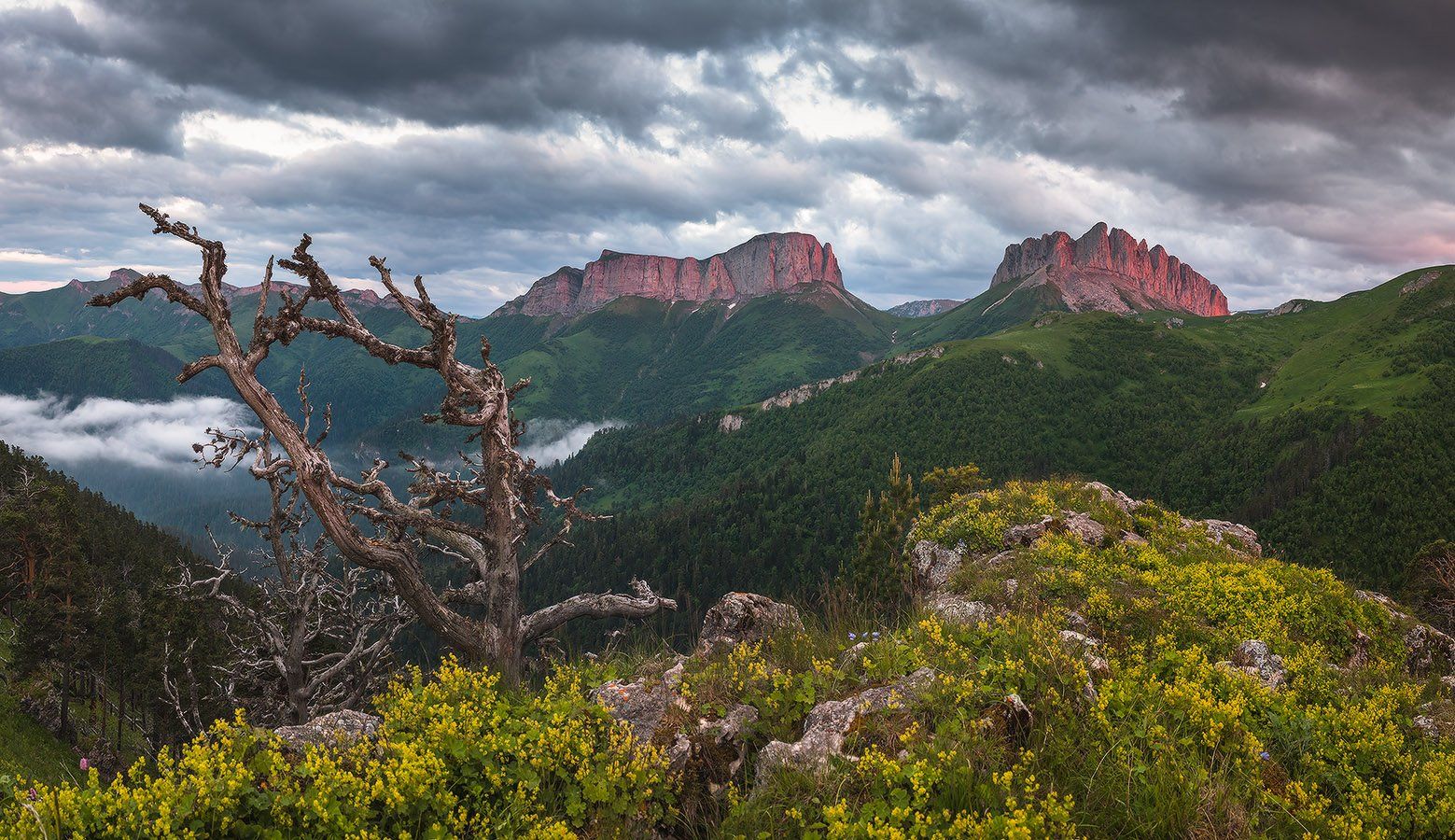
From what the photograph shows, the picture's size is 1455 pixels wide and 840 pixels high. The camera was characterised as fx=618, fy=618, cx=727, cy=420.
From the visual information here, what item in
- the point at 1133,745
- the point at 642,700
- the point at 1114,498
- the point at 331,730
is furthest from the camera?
the point at 1114,498

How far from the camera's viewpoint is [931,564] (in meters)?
14.9

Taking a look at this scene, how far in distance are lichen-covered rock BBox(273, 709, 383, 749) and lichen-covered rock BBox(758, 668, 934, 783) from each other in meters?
3.48

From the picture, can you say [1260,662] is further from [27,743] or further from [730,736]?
[27,743]

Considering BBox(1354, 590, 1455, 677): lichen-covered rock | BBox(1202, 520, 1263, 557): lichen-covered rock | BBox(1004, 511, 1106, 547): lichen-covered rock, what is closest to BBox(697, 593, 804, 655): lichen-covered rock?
BBox(1004, 511, 1106, 547): lichen-covered rock

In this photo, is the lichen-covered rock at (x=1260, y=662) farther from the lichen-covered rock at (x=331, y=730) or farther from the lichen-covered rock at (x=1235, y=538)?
the lichen-covered rock at (x=331, y=730)

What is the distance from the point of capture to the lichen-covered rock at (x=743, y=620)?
31.5ft

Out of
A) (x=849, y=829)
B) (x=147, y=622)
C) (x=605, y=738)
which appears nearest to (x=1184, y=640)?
(x=849, y=829)

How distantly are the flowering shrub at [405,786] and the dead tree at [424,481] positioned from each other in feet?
13.3

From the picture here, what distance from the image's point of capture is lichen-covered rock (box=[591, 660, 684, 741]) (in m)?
6.45

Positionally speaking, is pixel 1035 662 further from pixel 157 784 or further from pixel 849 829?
pixel 157 784

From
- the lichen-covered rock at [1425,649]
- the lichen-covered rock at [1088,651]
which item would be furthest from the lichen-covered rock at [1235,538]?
Answer: the lichen-covered rock at [1088,651]

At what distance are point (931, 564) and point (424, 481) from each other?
1133cm

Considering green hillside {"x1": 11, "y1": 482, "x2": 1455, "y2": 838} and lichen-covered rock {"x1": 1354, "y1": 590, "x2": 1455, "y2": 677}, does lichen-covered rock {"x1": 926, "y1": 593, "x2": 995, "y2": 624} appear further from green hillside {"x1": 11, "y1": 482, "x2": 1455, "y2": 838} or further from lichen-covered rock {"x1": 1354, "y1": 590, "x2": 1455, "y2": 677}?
lichen-covered rock {"x1": 1354, "y1": 590, "x2": 1455, "y2": 677}

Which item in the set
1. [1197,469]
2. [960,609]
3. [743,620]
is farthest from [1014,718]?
[1197,469]
